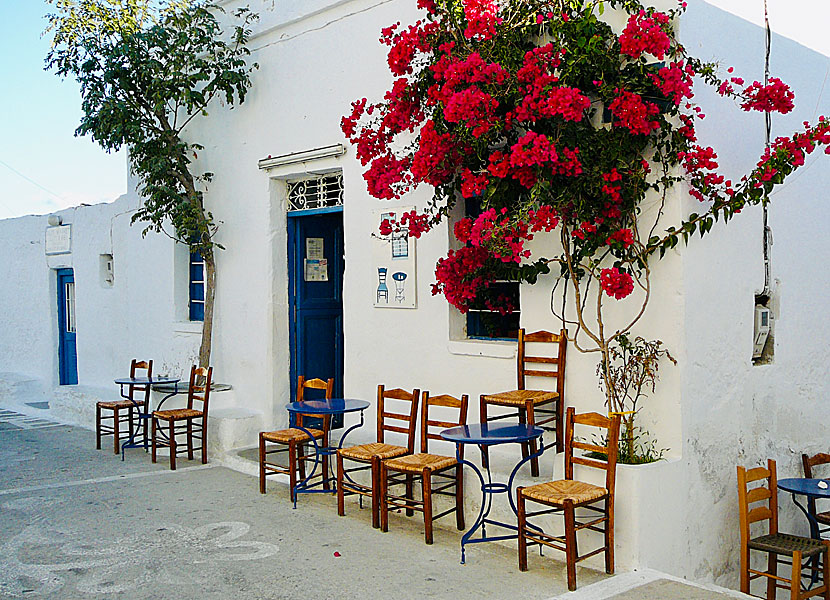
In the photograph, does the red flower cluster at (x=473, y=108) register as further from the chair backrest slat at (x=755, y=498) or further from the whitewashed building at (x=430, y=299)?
the chair backrest slat at (x=755, y=498)

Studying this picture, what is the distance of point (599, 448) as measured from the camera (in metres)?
5.36

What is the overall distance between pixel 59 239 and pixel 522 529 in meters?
10.1

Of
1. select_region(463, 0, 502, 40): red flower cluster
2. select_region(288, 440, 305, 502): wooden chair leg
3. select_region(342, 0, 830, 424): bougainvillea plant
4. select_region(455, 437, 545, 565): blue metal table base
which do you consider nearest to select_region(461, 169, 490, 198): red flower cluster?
select_region(342, 0, 830, 424): bougainvillea plant

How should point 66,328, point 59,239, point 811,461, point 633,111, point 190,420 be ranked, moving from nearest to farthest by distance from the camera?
1. point 633,111
2. point 811,461
3. point 190,420
4. point 59,239
5. point 66,328

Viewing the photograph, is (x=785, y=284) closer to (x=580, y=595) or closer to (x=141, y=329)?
(x=580, y=595)

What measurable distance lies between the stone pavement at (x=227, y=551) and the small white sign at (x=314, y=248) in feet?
7.80

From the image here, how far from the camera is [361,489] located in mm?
6320

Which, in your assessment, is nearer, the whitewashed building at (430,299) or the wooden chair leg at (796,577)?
the wooden chair leg at (796,577)

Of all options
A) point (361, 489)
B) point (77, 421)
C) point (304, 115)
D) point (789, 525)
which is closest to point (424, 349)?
point (361, 489)

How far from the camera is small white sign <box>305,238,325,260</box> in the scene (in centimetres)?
887

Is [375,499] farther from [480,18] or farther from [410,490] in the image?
[480,18]

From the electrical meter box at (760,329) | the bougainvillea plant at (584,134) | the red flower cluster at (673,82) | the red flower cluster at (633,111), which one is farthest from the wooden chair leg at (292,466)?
the red flower cluster at (673,82)

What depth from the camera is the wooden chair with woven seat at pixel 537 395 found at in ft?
19.6

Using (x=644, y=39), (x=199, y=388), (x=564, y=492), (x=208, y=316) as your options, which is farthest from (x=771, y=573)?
(x=208, y=316)
